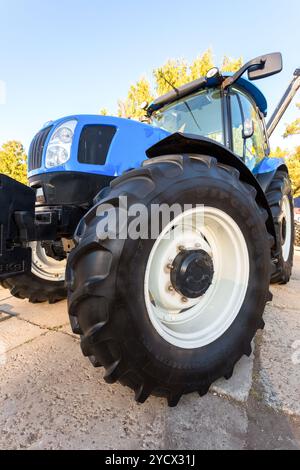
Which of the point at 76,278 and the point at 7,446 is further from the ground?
the point at 76,278

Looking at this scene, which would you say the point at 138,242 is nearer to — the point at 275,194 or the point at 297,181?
the point at 275,194

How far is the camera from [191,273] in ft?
4.94

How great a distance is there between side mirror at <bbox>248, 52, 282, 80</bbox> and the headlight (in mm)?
1486

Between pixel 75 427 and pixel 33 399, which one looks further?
pixel 33 399

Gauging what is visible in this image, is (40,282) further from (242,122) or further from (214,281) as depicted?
(242,122)

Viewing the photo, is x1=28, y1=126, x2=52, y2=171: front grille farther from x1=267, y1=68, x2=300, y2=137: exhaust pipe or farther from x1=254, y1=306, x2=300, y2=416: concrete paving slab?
x1=267, y1=68, x2=300, y2=137: exhaust pipe

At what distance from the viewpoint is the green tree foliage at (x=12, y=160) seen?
21.1 metres

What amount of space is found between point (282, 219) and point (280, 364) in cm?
236

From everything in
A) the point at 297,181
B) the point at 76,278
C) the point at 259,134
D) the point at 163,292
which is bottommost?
the point at 163,292

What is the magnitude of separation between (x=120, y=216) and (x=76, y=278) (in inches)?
13.0

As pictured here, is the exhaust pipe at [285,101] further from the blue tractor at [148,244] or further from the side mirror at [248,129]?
the blue tractor at [148,244]

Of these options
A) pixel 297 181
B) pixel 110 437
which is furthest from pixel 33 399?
pixel 297 181

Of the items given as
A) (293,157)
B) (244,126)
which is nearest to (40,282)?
(244,126)

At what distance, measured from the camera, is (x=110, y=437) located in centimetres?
116
